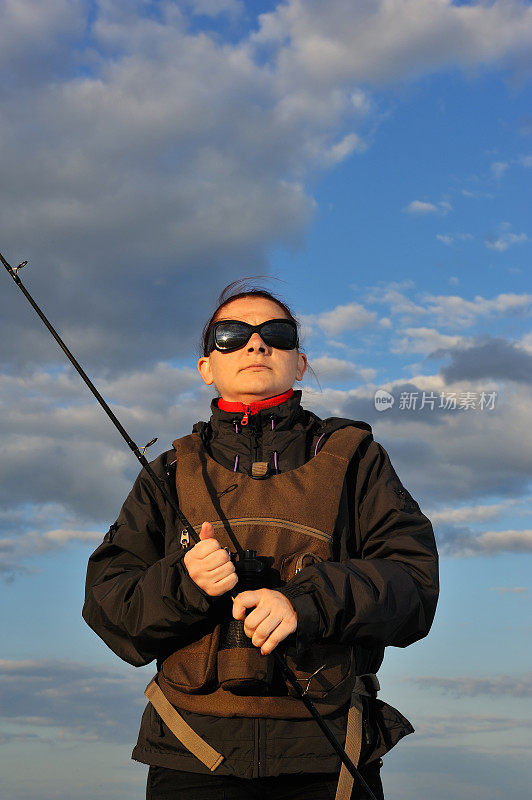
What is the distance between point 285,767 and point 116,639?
4.30 ft

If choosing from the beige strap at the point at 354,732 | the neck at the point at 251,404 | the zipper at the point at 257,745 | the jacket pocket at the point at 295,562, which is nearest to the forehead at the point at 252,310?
the neck at the point at 251,404

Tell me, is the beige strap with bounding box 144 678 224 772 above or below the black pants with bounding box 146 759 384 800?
above

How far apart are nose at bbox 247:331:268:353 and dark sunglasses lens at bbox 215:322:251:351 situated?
44 millimetres

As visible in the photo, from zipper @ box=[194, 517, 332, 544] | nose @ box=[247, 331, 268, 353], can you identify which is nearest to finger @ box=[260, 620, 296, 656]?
zipper @ box=[194, 517, 332, 544]

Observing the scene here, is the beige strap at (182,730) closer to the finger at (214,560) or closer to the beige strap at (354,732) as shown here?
the beige strap at (354,732)

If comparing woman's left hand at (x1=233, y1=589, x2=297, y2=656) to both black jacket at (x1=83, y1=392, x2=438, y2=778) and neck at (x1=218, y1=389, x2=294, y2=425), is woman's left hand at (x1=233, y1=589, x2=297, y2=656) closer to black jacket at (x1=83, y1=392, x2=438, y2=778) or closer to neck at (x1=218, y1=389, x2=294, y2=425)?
black jacket at (x1=83, y1=392, x2=438, y2=778)

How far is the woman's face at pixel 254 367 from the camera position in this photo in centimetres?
612

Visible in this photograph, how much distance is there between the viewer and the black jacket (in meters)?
5.02

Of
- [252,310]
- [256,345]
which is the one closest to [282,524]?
[256,345]

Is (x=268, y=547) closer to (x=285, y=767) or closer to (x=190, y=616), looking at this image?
(x=190, y=616)

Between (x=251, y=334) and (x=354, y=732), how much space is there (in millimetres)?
2557

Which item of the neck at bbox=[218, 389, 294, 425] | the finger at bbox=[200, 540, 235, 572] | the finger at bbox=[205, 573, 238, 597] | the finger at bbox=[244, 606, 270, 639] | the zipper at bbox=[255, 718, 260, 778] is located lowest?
the zipper at bbox=[255, 718, 260, 778]

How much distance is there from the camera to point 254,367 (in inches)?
243

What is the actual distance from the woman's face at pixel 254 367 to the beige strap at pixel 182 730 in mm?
1907
